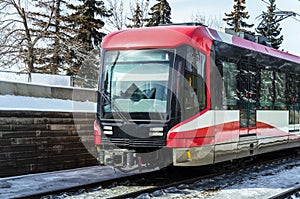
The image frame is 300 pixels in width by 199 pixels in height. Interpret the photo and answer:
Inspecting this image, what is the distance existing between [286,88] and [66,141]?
6.67m

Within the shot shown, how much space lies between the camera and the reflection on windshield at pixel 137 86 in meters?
8.79

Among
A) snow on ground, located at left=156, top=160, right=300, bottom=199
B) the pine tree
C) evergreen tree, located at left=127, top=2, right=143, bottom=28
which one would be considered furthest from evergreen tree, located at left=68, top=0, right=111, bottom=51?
snow on ground, located at left=156, top=160, right=300, bottom=199

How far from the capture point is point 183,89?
A: 877 centimetres

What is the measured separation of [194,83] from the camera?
29.5 feet

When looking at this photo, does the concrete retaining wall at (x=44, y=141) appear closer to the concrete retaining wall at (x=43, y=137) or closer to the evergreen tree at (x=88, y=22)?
the concrete retaining wall at (x=43, y=137)

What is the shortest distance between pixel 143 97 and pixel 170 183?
2.08 meters

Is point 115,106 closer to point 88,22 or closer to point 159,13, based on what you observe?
point 88,22

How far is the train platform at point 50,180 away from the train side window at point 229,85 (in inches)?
124

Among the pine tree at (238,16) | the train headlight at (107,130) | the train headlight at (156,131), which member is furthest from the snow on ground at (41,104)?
the pine tree at (238,16)

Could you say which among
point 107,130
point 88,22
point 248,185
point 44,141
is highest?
point 88,22

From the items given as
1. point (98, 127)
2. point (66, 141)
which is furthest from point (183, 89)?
point (66, 141)

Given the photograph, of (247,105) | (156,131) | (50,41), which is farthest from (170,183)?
(50,41)

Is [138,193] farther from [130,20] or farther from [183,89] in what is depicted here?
[130,20]

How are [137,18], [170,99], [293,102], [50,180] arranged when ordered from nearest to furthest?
[170,99] → [50,180] → [293,102] → [137,18]
